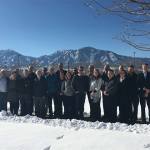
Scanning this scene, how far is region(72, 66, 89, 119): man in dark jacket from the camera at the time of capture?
14.2m

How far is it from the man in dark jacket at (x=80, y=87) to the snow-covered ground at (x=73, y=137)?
180 cm

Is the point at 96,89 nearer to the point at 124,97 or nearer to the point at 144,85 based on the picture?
the point at 124,97

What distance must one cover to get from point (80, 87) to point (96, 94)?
70cm

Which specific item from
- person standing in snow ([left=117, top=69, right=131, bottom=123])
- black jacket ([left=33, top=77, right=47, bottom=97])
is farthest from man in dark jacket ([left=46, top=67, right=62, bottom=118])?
person standing in snow ([left=117, top=69, right=131, bottom=123])

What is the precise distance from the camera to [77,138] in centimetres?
977

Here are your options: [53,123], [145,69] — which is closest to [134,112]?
[145,69]

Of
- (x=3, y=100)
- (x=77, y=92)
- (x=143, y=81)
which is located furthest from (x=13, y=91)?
(x=143, y=81)

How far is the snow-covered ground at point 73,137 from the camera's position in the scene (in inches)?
351

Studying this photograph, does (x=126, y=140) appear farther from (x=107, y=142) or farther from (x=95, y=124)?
(x=95, y=124)

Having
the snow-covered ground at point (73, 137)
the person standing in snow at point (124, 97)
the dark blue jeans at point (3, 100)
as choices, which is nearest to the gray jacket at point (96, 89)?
the person standing in snow at point (124, 97)

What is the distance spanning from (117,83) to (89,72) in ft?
4.82

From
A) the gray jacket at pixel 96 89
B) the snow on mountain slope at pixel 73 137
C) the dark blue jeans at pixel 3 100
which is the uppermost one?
the gray jacket at pixel 96 89

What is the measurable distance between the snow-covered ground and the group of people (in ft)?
5.13

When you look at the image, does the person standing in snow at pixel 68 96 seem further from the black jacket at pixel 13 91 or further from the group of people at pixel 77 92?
the black jacket at pixel 13 91
